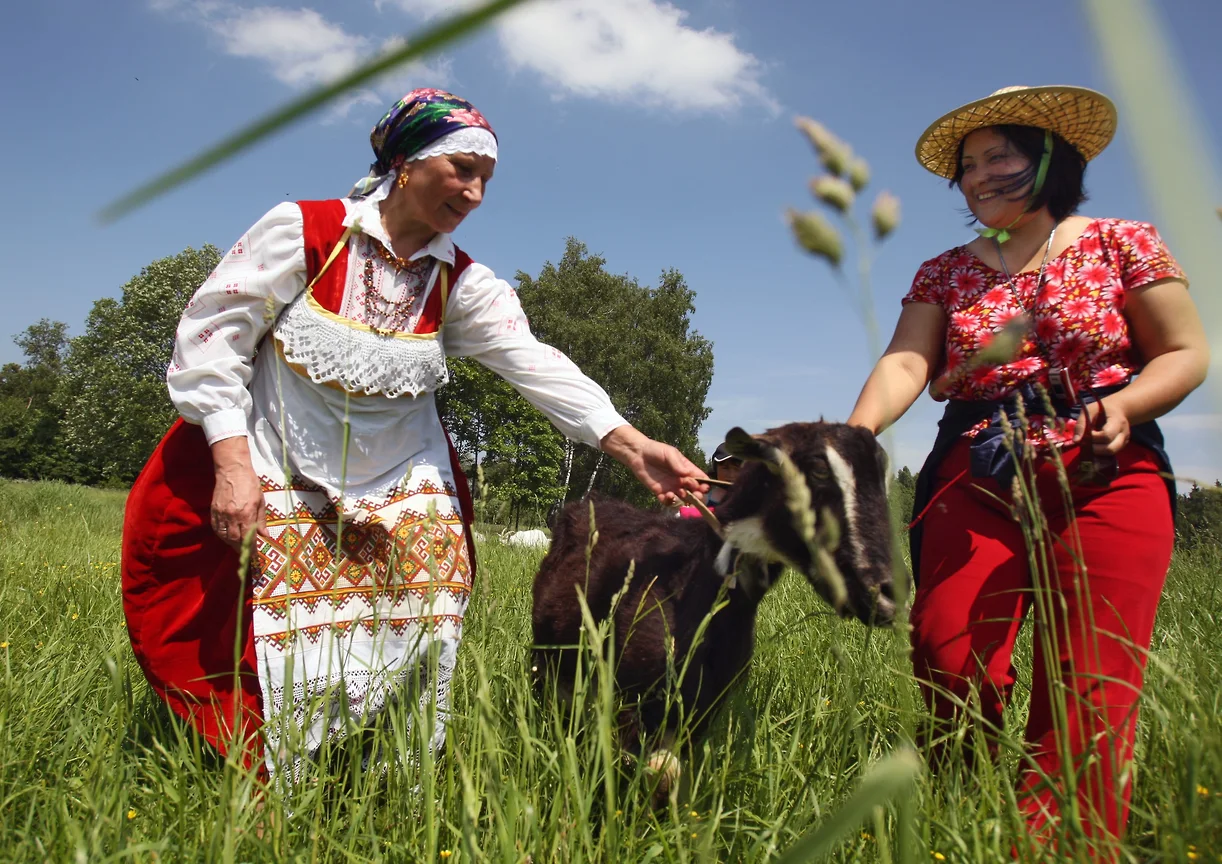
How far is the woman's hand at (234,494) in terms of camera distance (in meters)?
2.56

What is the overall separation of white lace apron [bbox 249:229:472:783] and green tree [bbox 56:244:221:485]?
35.3m

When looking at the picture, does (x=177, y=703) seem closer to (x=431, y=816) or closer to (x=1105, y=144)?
(x=431, y=816)

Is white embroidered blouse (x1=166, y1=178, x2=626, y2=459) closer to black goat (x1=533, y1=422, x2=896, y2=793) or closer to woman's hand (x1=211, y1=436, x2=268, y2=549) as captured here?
woman's hand (x1=211, y1=436, x2=268, y2=549)

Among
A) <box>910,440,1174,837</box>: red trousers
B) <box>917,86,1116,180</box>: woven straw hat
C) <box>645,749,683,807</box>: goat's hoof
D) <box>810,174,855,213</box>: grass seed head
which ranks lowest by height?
<box>645,749,683,807</box>: goat's hoof

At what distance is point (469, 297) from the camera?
10.6 ft

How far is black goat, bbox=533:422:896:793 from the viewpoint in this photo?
2729 mm

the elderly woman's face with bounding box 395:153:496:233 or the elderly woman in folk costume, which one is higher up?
the elderly woman's face with bounding box 395:153:496:233

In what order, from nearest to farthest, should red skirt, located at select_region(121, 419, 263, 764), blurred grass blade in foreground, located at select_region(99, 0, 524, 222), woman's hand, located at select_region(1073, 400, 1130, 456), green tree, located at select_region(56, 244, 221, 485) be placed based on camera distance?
blurred grass blade in foreground, located at select_region(99, 0, 524, 222)
woman's hand, located at select_region(1073, 400, 1130, 456)
red skirt, located at select_region(121, 419, 263, 764)
green tree, located at select_region(56, 244, 221, 485)

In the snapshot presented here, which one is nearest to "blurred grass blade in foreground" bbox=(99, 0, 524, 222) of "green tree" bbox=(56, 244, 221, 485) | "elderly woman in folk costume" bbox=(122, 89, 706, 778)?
"elderly woman in folk costume" bbox=(122, 89, 706, 778)

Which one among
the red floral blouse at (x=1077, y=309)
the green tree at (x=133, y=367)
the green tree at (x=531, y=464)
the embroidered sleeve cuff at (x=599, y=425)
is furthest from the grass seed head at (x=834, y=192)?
the green tree at (x=133, y=367)

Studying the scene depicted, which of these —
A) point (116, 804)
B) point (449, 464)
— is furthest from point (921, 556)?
point (116, 804)

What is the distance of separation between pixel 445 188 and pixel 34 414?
7211 centimetres

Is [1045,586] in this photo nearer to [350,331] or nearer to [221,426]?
[350,331]

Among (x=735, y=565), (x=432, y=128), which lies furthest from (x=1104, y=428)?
(x=432, y=128)
